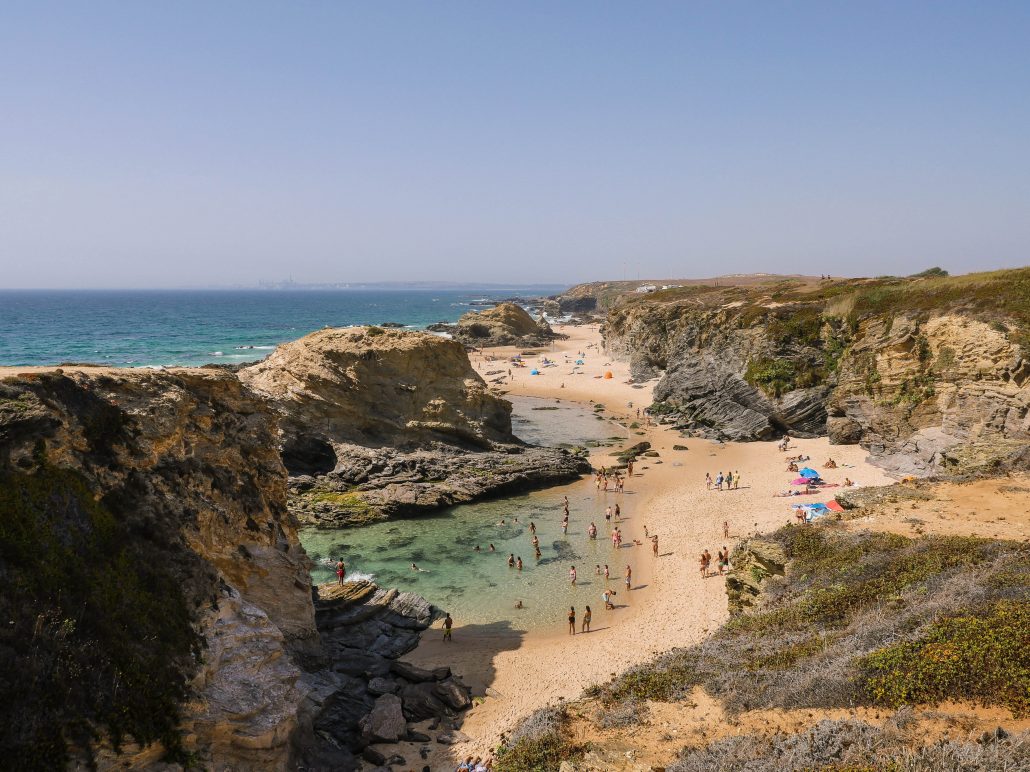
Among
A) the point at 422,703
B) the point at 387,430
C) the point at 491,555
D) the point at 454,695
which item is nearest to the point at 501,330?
the point at 387,430

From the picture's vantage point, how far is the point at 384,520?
3119 centimetres

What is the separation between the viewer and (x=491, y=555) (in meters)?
27.6

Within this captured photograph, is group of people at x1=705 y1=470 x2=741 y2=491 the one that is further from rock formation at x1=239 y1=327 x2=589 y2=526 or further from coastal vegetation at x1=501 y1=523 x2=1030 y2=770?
coastal vegetation at x1=501 y1=523 x2=1030 y2=770

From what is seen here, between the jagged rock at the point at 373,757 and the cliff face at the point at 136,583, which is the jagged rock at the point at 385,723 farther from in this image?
the cliff face at the point at 136,583

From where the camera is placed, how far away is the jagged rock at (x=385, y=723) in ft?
49.6

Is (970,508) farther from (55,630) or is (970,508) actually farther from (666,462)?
(55,630)

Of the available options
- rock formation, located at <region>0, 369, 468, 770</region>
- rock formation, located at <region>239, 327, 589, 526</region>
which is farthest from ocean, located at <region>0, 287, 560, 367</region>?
rock formation, located at <region>0, 369, 468, 770</region>

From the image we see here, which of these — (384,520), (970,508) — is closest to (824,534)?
(970,508)

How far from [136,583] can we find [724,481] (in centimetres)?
3161

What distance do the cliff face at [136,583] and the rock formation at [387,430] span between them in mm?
15728

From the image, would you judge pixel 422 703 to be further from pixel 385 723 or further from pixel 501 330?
pixel 501 330

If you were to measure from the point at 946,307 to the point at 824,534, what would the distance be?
25469 millimetres

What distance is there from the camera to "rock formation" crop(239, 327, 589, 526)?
3303 cm

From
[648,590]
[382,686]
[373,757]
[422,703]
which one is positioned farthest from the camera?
[648,590]
